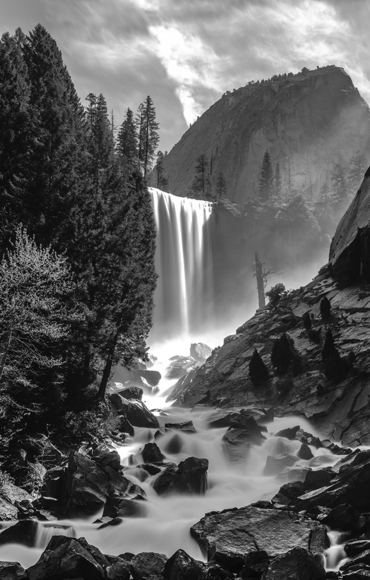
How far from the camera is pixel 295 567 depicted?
36.8 ft

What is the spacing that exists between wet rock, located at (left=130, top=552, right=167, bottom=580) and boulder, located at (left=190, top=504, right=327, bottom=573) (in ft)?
4.78

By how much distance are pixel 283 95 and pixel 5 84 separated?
423 feet

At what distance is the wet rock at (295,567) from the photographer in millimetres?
10969

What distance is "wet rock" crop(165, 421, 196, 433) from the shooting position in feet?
89.3

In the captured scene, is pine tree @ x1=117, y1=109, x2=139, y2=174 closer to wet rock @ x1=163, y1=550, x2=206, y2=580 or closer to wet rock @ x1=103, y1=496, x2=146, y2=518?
wet rock @ x1=103, y1=496, x2=146, y2=518

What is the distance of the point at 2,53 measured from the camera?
28.3 meters

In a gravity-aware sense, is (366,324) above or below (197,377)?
above

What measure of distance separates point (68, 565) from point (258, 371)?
74.7ft

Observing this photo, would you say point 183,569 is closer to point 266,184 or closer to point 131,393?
point 131,393

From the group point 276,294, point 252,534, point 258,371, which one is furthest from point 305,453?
point 276,294

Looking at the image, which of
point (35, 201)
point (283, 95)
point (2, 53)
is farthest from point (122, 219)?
point (283, 95)

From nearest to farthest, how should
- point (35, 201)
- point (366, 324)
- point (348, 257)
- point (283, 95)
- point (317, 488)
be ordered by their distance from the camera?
point (317, 488)
point (35, 201)
point (366, 324)
point (348, 257)
point (283, 95)

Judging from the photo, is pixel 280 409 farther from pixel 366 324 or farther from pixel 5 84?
pixel 5 84

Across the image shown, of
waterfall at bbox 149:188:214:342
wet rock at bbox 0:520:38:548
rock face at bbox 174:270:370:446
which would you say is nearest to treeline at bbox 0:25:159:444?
wet rock at bbox 0:520:38:548
